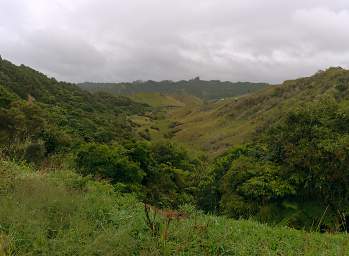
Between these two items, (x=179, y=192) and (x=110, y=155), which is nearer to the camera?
(x=110, y=155)

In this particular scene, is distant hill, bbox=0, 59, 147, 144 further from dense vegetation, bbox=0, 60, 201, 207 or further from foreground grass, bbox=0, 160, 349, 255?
foreground grass, bbox=0, 160, 349, 255

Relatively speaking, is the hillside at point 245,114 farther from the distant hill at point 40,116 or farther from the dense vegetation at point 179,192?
the dense vegetation at point 179,192

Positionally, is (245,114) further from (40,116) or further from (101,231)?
(101,231)

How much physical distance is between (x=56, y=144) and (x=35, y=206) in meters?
21.4

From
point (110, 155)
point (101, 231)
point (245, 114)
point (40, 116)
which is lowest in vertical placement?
point (245, 114)

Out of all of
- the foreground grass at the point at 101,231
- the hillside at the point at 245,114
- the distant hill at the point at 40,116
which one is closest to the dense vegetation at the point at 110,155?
the distant hill at the point at 40,116

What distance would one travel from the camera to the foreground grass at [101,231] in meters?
4.83

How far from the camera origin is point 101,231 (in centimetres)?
536

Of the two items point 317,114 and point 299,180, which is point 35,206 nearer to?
point 299,180

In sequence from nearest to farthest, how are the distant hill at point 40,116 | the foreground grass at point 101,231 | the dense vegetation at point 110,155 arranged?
1. the foreground grass at point 101,231
2. the dense vegetation at point 110,155
3. the distant hill at point 40,116

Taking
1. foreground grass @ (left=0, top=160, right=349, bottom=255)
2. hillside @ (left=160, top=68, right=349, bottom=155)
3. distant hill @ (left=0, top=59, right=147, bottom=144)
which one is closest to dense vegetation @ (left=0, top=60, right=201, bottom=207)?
distant hill @ (left=0, top=59, right=147, bottom=144)

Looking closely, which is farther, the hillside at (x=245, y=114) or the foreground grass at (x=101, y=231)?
the hillside at (x=245, y=114)

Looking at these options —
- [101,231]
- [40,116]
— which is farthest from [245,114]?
[101,231]

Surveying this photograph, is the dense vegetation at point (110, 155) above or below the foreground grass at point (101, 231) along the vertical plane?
below
